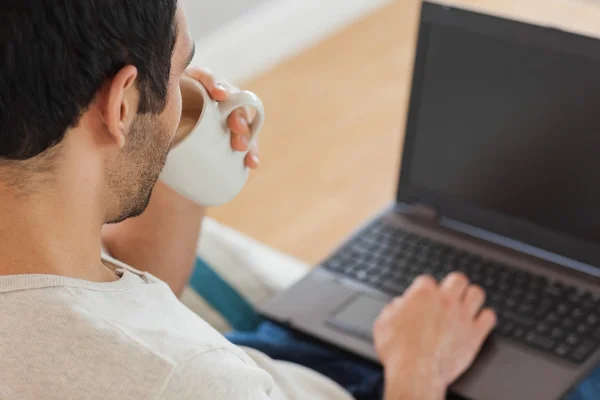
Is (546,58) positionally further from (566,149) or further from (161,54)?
Answer: (161,54)

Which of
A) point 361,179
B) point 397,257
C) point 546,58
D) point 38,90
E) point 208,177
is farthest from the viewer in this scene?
point 361,179

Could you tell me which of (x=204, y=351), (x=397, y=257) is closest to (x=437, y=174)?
(x=397, y=257)

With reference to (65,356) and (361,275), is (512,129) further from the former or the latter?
(65,356)

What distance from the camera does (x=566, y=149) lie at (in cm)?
107

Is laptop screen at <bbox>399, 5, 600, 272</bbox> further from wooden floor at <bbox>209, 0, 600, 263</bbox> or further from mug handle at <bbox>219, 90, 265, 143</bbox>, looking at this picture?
wooden floor at <bbox>209, 0, 600, 263</bbox>

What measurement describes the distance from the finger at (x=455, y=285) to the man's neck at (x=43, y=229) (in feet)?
1.73

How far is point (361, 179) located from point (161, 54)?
1369mm

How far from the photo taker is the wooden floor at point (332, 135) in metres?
1.91

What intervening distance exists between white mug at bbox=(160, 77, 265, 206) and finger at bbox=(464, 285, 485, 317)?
33 centimetres

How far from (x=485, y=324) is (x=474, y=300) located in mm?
37

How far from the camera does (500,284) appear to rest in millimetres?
1130

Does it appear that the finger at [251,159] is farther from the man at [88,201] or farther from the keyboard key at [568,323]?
the keyboard key at [568,323]

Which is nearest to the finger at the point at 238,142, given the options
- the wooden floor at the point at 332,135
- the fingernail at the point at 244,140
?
the fingernail at the point at 244,140

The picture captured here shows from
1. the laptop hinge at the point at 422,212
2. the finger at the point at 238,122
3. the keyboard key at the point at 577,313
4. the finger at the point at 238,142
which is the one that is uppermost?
the finger at the point at 238,122
